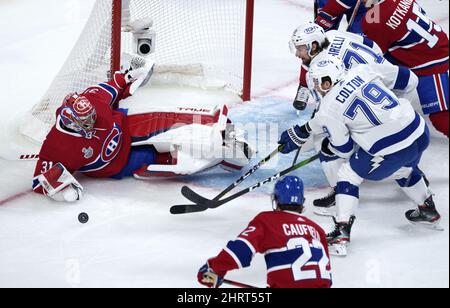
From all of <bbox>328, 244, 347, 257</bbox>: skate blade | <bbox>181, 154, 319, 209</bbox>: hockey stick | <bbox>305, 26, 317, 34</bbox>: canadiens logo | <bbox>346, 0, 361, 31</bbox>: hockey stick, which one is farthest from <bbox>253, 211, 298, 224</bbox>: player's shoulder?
<bbox>346, 0, 361, 31</bbox>: hockey stick

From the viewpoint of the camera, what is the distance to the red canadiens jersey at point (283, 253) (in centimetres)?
402

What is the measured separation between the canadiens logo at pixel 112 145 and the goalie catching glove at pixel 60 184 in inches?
7.5

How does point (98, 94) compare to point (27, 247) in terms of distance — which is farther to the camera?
point (98, 94)

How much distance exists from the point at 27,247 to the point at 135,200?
1.99 ft

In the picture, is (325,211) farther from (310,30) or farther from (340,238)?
(310,30)

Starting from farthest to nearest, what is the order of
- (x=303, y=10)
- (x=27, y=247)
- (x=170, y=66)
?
(x=303, y=10) → (x=170, y=66) → (x=27, y=247)

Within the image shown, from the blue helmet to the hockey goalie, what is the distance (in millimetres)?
1227

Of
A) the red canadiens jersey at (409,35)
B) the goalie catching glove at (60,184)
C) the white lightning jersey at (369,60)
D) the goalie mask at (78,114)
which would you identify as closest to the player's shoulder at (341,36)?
the white lightning jersey at (369,60)

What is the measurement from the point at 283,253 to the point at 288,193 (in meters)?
0.21

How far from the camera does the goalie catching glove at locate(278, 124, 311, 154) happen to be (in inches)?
200

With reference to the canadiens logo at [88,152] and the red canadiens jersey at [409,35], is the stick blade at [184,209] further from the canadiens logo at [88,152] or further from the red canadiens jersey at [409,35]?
the red canadiens jersey at [409,35]

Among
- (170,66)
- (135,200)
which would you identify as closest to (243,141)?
Result: (135,200)

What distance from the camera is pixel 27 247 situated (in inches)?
192

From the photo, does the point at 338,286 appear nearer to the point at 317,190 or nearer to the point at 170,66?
the point at 317,190
